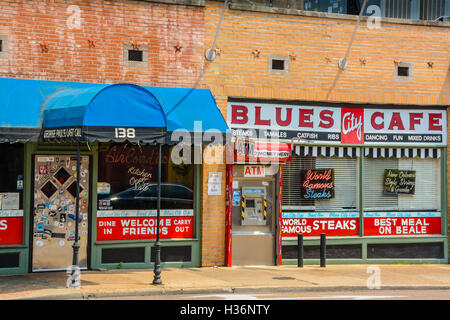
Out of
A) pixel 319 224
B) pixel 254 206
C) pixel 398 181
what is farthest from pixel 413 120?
pixel 254 206

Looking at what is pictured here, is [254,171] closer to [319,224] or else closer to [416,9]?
[319,224]

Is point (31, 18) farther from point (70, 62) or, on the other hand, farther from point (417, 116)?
point (417, 116)

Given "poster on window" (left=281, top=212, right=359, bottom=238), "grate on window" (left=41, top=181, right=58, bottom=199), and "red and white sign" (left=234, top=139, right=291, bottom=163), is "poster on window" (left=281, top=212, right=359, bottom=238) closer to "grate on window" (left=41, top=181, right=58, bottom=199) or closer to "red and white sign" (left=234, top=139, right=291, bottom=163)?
"red and white sign" (left=234, top=139, right=291, bottom=163)

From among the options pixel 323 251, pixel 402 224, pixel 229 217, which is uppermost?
pixel 229 217

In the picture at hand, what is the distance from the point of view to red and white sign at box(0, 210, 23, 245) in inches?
541

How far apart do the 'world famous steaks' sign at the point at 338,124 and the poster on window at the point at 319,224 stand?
6.20 ft

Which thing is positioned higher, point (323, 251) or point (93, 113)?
point (93, 113)

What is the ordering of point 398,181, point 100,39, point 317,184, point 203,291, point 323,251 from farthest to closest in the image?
1. point 398,181
2. point 317,184
3. point 323,251
4. point 100,39
5. point 203,291

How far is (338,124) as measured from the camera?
54.9 ft

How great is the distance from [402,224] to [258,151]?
4.70m

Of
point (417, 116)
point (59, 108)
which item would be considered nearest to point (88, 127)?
point (59, 108)

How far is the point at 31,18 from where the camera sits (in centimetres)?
1407

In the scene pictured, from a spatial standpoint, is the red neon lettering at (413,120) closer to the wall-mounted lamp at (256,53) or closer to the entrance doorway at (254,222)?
the entrance doorway at (254,222)

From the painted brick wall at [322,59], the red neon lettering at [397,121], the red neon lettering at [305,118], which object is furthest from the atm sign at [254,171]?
the red neon lettering at [397,121]
